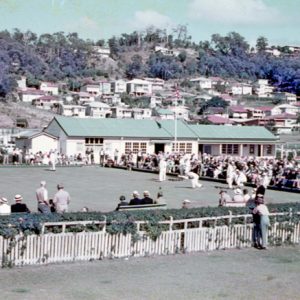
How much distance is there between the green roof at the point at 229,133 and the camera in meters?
50.6

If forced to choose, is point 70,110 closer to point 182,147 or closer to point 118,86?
point 118,86

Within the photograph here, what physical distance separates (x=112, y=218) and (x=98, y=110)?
428ft

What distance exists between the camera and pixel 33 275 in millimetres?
12461

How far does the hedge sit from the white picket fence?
0.38ft

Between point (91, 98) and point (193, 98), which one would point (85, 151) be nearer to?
point (91, 98)

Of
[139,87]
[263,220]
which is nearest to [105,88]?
[139,87]

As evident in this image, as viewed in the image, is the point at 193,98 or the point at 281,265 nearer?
the point at 281,265

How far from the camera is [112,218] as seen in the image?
14086 millimetres

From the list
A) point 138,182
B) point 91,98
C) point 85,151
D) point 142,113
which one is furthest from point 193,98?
point 138,182

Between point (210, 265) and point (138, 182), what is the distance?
17633 millimetres

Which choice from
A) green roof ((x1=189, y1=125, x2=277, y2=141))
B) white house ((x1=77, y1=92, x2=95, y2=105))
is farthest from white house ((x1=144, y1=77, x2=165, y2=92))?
green roof ((x1=189, y1=125, x2=277, y2=141))

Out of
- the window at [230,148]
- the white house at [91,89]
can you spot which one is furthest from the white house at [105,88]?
the window at [230,148]

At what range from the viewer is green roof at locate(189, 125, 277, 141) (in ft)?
166

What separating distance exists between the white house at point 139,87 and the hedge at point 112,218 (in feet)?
546
